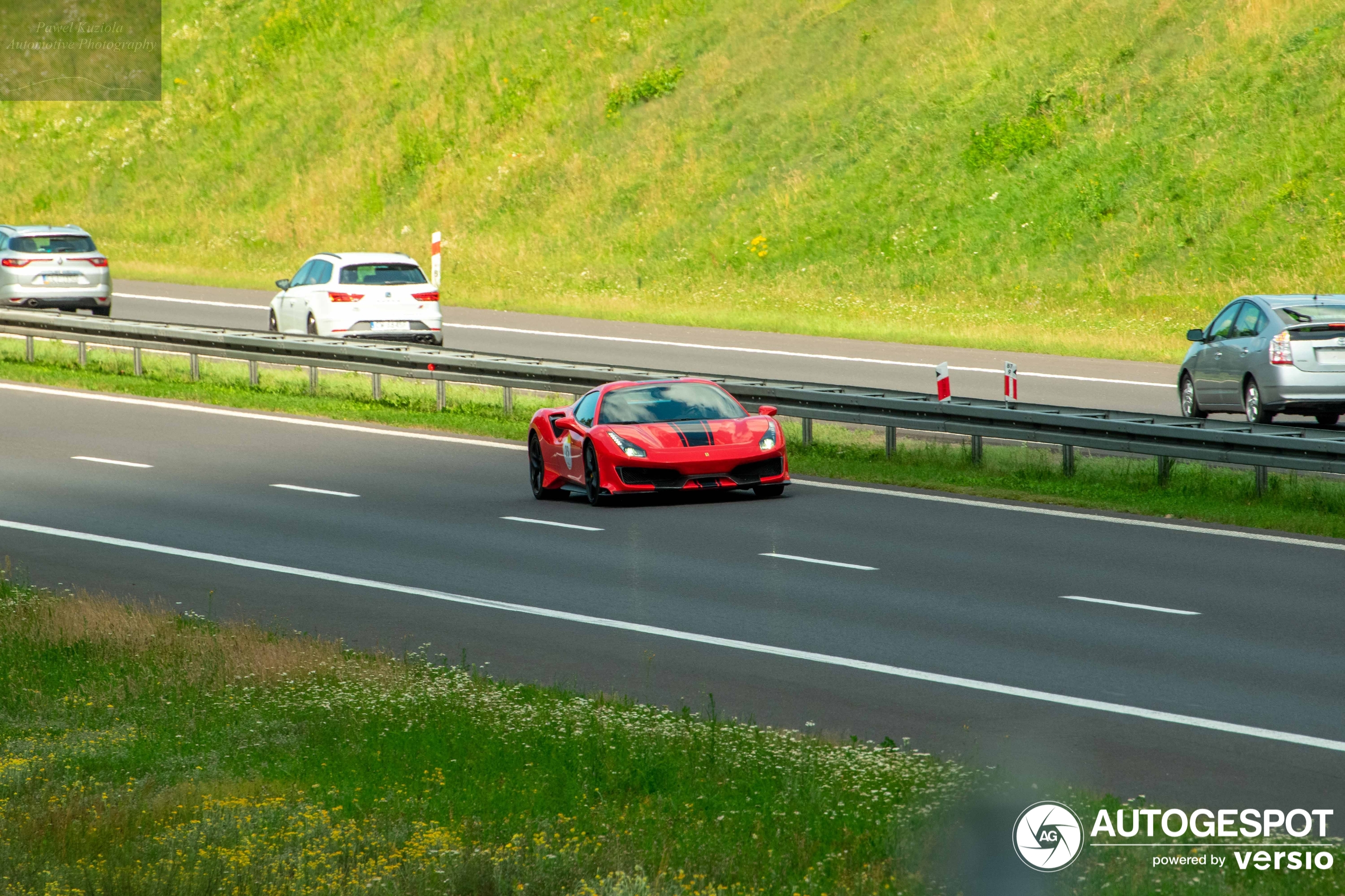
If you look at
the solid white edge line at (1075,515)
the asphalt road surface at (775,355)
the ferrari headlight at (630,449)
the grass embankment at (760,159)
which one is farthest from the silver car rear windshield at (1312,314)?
the grass embankment at (760,159)

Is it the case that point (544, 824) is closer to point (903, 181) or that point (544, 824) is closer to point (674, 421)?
point (674, 421)

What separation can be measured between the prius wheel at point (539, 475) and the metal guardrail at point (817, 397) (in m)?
2.09

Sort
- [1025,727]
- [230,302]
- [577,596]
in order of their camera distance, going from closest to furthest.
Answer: [1025,727]
[577,596]
[230,302]

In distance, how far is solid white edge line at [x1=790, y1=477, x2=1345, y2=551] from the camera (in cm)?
1648

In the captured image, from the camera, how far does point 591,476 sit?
1908 cm

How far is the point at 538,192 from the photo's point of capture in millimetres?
54969

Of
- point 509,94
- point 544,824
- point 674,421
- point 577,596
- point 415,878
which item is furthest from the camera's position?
point 509,94

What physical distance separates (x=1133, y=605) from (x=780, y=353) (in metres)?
20.4

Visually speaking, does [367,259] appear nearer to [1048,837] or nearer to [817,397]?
[817,397]

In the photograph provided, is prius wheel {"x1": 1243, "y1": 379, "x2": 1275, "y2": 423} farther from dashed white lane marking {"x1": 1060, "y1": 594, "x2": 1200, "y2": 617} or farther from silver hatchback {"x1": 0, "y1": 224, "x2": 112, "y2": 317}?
silver hatchback {"x1": 0, "y1": 224, "x2": 112, "y2": 317}

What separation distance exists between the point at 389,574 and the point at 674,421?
4561 millimetres

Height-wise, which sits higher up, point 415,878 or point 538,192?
point 538,192

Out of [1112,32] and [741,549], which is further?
[1112,32]

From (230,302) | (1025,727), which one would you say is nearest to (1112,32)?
(230,302)
